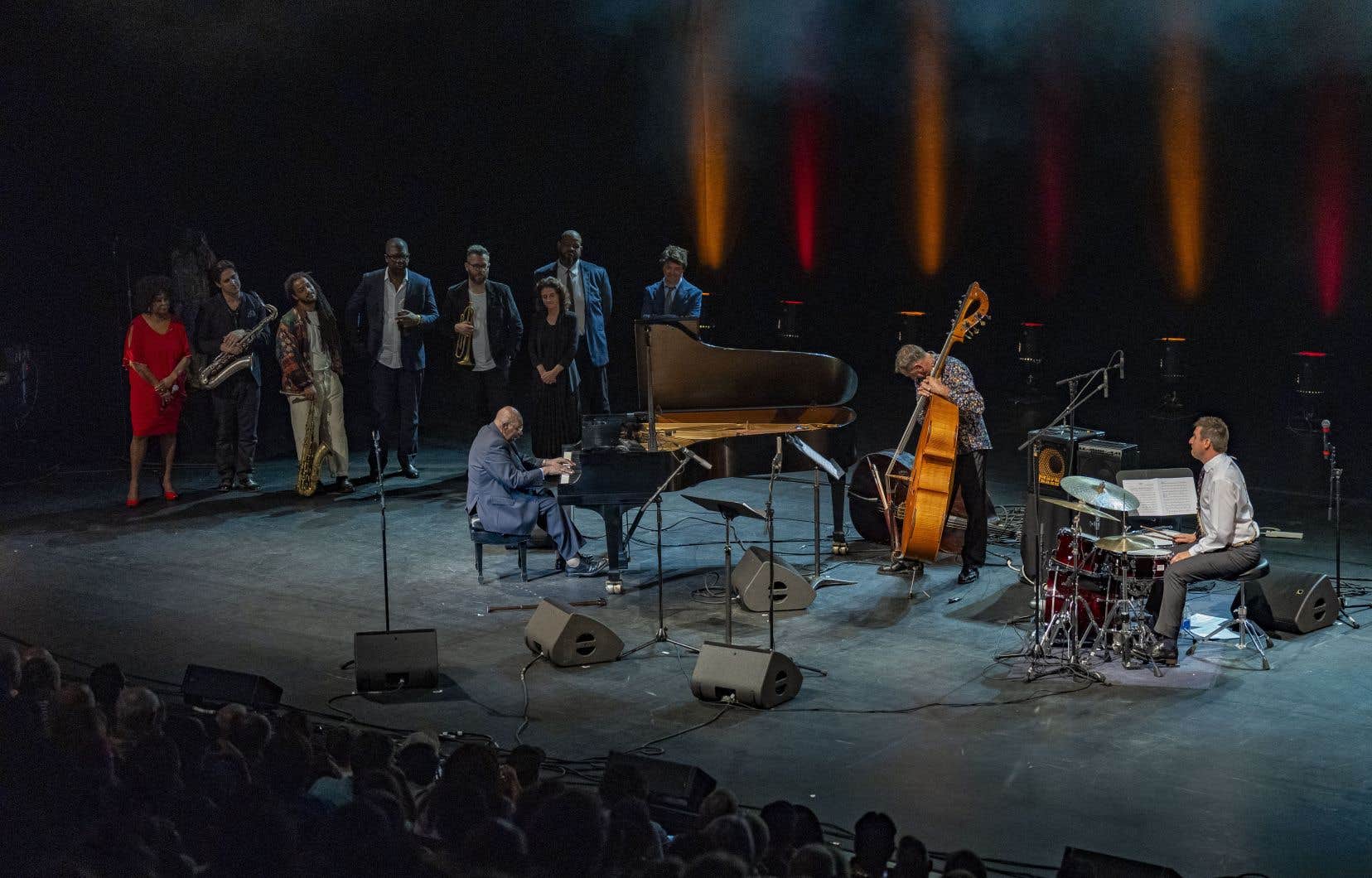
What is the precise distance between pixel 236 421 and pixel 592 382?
9.13 ft

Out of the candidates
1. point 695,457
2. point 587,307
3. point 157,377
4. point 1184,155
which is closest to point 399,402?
point 587,307

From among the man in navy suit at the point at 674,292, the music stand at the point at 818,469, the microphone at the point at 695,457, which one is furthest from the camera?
the man in navy suit at the point at 674,292

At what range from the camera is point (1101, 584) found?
23.0 ft

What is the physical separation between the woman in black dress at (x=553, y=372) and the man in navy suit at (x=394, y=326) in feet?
3.72

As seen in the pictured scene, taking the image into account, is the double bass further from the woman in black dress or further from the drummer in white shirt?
the woman in black dress

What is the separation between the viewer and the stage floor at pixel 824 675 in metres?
5.21

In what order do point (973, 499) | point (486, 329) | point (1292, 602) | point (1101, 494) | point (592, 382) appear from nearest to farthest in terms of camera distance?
point (1101, 494) < point (1292, 602) < point (973, 499) < point (486, 329) < point (592, 382)

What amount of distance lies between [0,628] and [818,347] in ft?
32.1

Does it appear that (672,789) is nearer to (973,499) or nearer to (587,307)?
(973,499)

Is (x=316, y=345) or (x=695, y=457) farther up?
(x=316, y=345)

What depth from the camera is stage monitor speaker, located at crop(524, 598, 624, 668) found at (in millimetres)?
6871

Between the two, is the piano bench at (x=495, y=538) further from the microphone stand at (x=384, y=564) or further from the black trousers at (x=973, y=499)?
the black trousers at (x=973, y=499)

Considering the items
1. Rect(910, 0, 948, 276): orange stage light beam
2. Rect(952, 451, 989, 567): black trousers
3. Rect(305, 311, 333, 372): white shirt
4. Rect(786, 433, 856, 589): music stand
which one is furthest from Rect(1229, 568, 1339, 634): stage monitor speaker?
Rect(910, 0, 948, 276): orange stage light beam

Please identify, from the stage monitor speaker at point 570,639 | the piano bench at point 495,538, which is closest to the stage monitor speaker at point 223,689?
the stage monitor speaker at point 570,639
